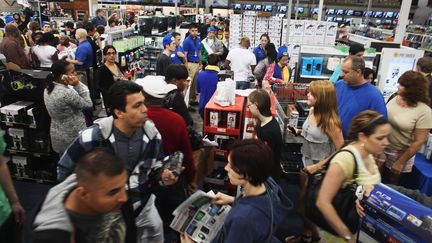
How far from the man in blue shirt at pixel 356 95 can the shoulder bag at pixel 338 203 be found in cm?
103

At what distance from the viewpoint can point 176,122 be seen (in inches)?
109

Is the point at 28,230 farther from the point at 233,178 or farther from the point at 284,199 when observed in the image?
the point at 284,199

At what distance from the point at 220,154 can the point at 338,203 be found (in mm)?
2198

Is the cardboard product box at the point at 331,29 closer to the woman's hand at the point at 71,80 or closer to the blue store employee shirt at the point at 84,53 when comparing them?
the blue store employee shirt at the point at 84,53

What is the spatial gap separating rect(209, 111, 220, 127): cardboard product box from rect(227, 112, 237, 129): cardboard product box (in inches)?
5.4

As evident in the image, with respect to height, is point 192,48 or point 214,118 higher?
point 192,48

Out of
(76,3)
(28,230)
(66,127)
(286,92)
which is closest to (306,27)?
(286,92)

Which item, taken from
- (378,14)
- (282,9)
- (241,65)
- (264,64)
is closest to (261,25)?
(264,64)

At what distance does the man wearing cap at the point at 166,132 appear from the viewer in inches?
A: 107

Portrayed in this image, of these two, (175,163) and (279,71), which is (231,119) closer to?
(175,163)

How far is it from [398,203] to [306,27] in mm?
7827

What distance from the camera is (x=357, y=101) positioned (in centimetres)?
330

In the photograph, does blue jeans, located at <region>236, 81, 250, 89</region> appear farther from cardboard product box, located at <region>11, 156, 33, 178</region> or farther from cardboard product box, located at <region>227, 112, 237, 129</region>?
cardboard product box, located at <region>11, 156, 33, 178</region>

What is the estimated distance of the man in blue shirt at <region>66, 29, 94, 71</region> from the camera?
6.52 metres
